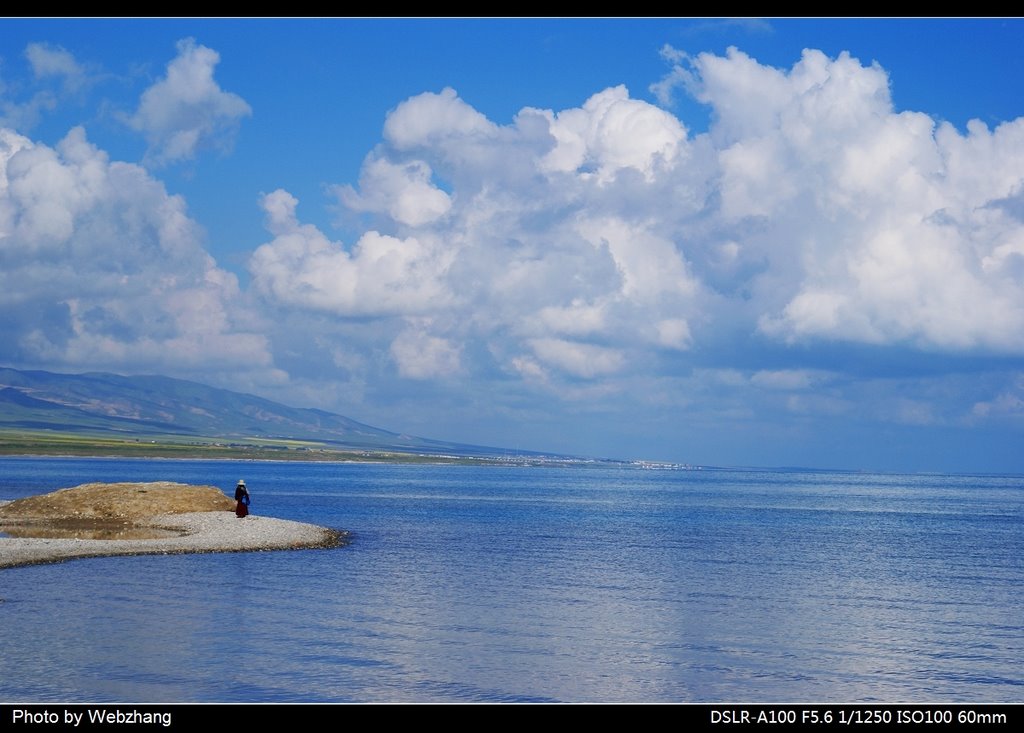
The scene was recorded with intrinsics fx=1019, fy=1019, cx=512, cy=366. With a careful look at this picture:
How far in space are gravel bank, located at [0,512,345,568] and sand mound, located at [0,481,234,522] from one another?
2.17 metres

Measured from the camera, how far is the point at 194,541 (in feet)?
190

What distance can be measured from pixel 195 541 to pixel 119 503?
17.5 meters

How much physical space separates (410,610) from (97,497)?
4460 cm

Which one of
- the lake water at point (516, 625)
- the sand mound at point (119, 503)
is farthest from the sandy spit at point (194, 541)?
the sand mound at point (119, 503)

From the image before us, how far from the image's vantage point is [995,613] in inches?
1650

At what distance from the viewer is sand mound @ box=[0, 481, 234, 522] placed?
71.8 metres
